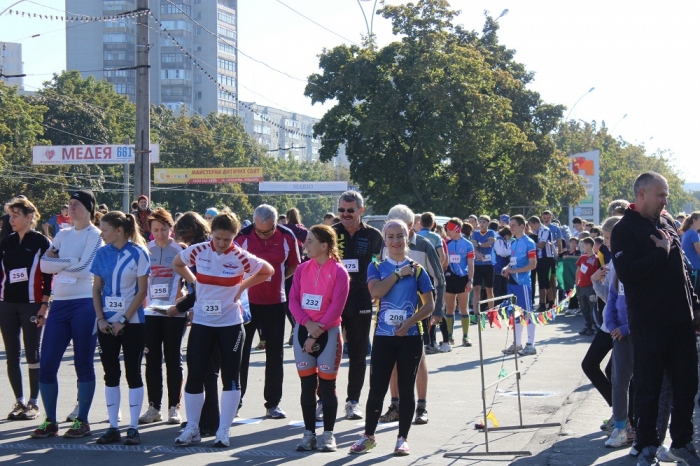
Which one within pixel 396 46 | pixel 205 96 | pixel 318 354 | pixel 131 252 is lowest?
pixel 318 354

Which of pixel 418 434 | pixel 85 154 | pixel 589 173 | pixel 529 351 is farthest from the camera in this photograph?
pixel 85 154

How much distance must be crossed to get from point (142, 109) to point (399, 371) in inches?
509

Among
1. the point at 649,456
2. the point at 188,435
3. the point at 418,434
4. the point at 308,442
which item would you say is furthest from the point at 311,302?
the point at 649,456

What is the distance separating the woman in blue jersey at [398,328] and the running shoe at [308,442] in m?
0.35

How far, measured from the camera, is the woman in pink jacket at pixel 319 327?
7098 millimetres

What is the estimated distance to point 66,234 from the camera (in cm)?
793

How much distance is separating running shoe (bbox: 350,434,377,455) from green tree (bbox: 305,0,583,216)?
103 ft

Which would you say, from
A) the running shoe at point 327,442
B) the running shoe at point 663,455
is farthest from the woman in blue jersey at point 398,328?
the running shoe at point 663,455

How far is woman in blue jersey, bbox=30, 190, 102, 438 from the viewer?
7566 mm

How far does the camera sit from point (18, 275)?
828 centimetres

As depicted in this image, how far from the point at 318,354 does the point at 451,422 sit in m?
1.84

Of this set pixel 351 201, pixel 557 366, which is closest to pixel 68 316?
pixel 351 201

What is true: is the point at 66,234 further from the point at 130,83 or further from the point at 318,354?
the point at 130,83

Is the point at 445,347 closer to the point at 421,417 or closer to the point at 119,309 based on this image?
the point at 421,417
